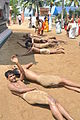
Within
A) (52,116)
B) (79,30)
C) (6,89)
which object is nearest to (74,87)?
(52,116)

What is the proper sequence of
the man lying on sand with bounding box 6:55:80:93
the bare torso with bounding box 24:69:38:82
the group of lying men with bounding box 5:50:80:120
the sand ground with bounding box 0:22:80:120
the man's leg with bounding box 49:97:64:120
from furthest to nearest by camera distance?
the bare torso with bounding box 24:69:38:82, the man lying on sand with bounding box 6:55:80:93, the sand ground with bounding box 0:22:80:120, the group of lying men with bounding box 5:50:80:120, the man's leg with bounding box 49:97:64:120

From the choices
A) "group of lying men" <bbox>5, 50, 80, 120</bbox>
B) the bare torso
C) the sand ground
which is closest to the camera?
"group of lying men" <bbox>5, 50, 80, 120</bbox>

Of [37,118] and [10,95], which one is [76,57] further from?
[37,118]

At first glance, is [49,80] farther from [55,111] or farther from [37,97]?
[55,111]

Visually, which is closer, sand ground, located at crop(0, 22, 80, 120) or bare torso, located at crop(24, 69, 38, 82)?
sand ground, located at crop(0, 22, 80, 120)

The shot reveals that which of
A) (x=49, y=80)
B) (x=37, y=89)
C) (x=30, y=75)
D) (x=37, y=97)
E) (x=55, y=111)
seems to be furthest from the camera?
(x=30, y=75)

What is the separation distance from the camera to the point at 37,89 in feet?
14.9

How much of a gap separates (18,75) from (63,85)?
47.4 inches

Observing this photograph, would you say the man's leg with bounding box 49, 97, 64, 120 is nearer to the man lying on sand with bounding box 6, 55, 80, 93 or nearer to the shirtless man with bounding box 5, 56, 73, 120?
the shirtless man with bounding box 5, 56, 73, 120

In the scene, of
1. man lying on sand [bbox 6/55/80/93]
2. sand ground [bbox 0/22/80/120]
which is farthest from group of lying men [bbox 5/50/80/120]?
sand ground [bbox 0/22/80/120]

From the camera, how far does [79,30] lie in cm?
1744

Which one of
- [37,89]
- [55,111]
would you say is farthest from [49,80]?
[55,111]

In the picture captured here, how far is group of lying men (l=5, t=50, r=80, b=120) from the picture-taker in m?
3.93

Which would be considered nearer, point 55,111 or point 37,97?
point 55,111
